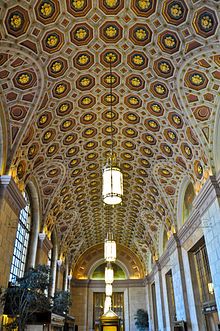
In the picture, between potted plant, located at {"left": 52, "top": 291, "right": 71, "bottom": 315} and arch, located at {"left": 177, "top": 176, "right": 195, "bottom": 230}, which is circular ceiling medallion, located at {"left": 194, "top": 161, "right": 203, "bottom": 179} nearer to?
arch, located at {"left": 177, "top": 176, "right": 195, "bottom": 230}

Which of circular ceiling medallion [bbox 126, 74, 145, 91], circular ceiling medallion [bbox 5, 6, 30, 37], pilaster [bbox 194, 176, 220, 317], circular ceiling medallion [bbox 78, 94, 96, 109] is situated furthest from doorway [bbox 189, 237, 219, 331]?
circular ceiling medallion [bbox 5, 6, 30, 37]

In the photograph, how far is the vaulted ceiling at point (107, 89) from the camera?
7977 millimetres

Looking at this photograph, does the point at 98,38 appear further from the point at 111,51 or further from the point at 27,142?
the point at 27,142

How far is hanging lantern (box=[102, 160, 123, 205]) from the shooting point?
6.86m

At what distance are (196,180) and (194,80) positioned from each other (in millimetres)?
4010

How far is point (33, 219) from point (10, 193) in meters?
4.76

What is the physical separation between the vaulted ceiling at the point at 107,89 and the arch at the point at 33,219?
500 mm

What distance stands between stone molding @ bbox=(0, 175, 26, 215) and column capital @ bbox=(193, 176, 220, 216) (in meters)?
6.35

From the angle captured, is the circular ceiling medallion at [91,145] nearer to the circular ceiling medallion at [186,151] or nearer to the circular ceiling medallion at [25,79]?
A: the circular ceiling medallion at [186,151]

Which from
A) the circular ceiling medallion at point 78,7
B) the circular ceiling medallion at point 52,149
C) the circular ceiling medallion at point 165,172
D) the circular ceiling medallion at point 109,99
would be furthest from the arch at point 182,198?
the circular ceiling medallion at point 78,7

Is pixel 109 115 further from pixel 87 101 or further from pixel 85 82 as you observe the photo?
pixel 85 82

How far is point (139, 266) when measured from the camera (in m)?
27.8

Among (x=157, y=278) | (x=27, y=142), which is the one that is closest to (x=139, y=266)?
(x=157, y=278)

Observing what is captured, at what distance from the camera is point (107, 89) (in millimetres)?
10867
